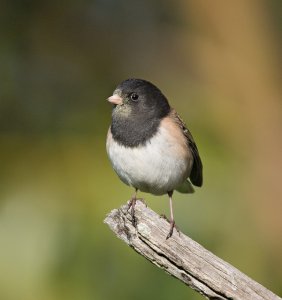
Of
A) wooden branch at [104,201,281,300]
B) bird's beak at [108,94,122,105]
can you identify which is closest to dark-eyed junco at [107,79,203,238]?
bird's beak at [108,94,122,105]

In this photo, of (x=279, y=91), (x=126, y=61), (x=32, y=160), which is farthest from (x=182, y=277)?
(x=126, y=61)

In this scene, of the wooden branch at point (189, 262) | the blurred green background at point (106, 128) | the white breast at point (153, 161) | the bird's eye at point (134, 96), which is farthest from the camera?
the blurred green background at point (106, 128)

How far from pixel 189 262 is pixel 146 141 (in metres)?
0.78

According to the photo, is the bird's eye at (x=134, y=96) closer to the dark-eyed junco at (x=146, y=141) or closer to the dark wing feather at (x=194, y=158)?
the dark-eyed junco at (x=146, y=141)

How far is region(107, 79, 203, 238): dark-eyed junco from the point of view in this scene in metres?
3.61

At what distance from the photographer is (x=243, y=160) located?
4828 millimetres

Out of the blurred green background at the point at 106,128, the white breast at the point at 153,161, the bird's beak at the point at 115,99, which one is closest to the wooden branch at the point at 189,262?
the white breast at the point at 153,161

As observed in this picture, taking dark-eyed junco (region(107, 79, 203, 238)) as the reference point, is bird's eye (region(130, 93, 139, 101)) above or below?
above

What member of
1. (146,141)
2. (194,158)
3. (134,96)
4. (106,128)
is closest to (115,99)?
(134,96)

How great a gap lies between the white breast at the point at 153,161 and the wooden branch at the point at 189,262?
0.46 metres

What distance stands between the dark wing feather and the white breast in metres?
0.16

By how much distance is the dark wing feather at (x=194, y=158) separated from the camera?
12.8ft

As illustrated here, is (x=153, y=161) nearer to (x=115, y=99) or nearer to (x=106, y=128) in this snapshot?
(x=115, y=99)

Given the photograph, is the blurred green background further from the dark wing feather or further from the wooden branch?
the wooden branch
